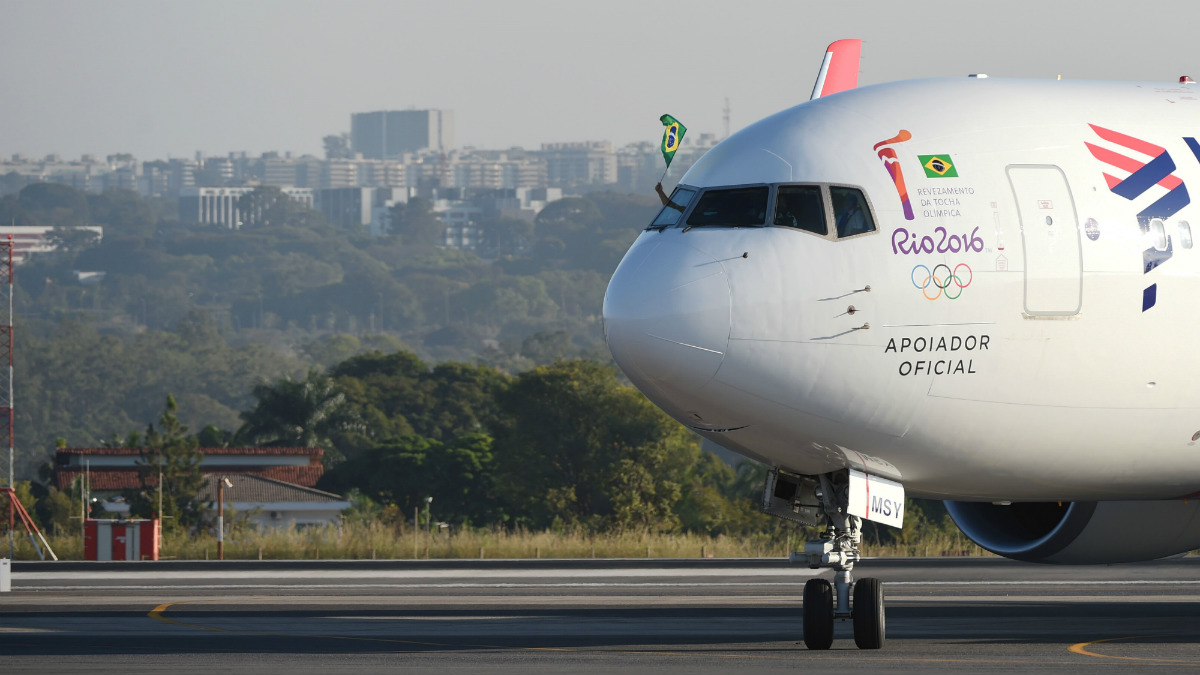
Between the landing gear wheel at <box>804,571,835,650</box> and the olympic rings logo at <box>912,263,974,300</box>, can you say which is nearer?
the olympic rings logo at <box>912,263,974,300</box>

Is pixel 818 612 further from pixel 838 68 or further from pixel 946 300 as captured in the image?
pixel 838 68

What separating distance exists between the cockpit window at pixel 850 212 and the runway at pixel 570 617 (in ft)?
13.3

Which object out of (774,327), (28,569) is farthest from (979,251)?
(28,569)

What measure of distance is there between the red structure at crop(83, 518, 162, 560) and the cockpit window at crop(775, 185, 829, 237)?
1058 inches

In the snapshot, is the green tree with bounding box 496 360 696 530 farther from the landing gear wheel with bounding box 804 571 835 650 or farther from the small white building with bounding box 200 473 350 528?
the landing gear wheel with bounding box 804 571 835 650

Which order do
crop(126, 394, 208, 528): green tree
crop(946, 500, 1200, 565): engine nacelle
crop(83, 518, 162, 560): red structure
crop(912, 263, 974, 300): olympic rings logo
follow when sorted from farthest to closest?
crop(126, 394, 208, 528): green tree, crop(83, 518, 162, 560): red structure, crop(946, 500, 1200, 565): engine nacelle, crop(912, 263, 974, 300): olympic rings logo

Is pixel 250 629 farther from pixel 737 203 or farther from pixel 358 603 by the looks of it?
pixel 737 203

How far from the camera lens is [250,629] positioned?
21891 millimetres

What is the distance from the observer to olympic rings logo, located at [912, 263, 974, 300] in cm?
1580

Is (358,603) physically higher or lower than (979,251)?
lower

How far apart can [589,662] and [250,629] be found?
243 inches

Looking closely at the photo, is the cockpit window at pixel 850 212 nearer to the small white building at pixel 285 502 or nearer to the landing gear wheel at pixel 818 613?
the landing gear wheel at pixel 818 613

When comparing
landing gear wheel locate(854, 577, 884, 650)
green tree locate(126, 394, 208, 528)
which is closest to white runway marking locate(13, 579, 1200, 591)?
landing gear wheel locate(854, 577, 884, 650)

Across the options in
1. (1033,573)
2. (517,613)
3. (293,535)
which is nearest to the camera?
(517,613)
